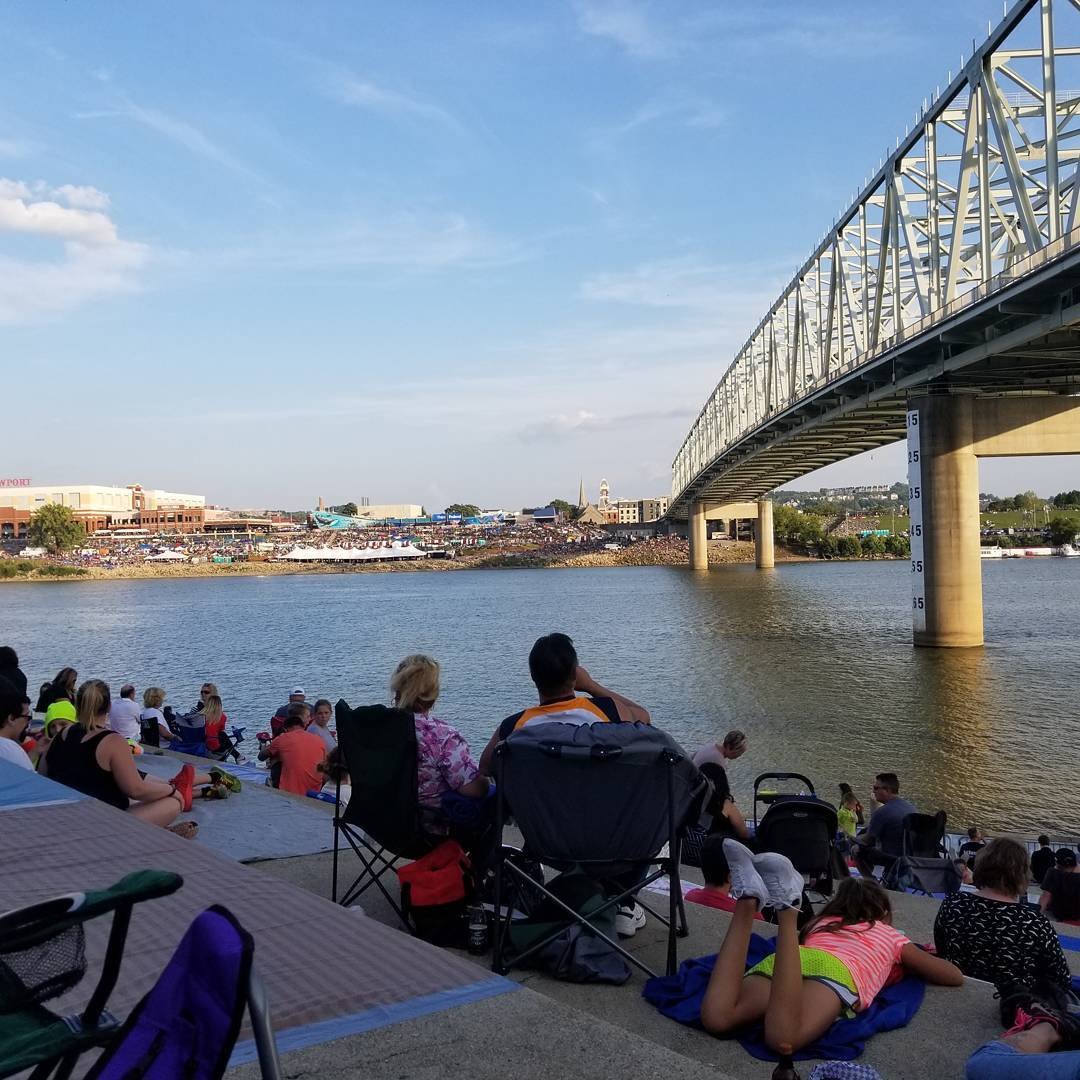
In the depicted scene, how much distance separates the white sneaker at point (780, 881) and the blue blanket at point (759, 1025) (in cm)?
51

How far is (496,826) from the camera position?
4168 mm

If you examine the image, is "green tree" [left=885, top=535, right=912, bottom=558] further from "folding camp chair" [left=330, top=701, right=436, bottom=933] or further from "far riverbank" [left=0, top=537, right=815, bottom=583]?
"folding camp chair" [left=330, top=701, right=436, bottom=933]

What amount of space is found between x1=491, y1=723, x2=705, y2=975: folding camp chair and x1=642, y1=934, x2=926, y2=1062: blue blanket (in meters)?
0.14

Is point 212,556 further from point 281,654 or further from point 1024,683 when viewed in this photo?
point 1024,683

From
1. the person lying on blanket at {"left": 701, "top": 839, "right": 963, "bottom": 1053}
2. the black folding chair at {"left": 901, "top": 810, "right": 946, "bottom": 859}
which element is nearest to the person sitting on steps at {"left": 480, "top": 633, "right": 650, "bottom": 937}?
the person lying on blanket at {"left": 701, "top": 839, "right": 963, "bottom": 1053}

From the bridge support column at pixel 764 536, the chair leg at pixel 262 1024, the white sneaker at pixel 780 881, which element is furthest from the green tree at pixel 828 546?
the chair leg at pixel 262 1024

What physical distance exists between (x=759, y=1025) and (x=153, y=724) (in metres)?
12.1

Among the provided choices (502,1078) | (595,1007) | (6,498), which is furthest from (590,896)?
(6,498)

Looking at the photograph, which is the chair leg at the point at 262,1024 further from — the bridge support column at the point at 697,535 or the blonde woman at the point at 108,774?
the bridge support column at the point at 697,535

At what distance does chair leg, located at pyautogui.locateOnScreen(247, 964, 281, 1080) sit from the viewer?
1865 millimetres

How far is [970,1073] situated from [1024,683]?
24.6 m

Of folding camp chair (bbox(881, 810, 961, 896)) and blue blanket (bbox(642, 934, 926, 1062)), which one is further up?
blue blanket (bbox(642, 934, 926, 1062))

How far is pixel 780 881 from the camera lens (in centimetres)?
338

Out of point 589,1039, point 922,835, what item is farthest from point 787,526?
point 589,1039
